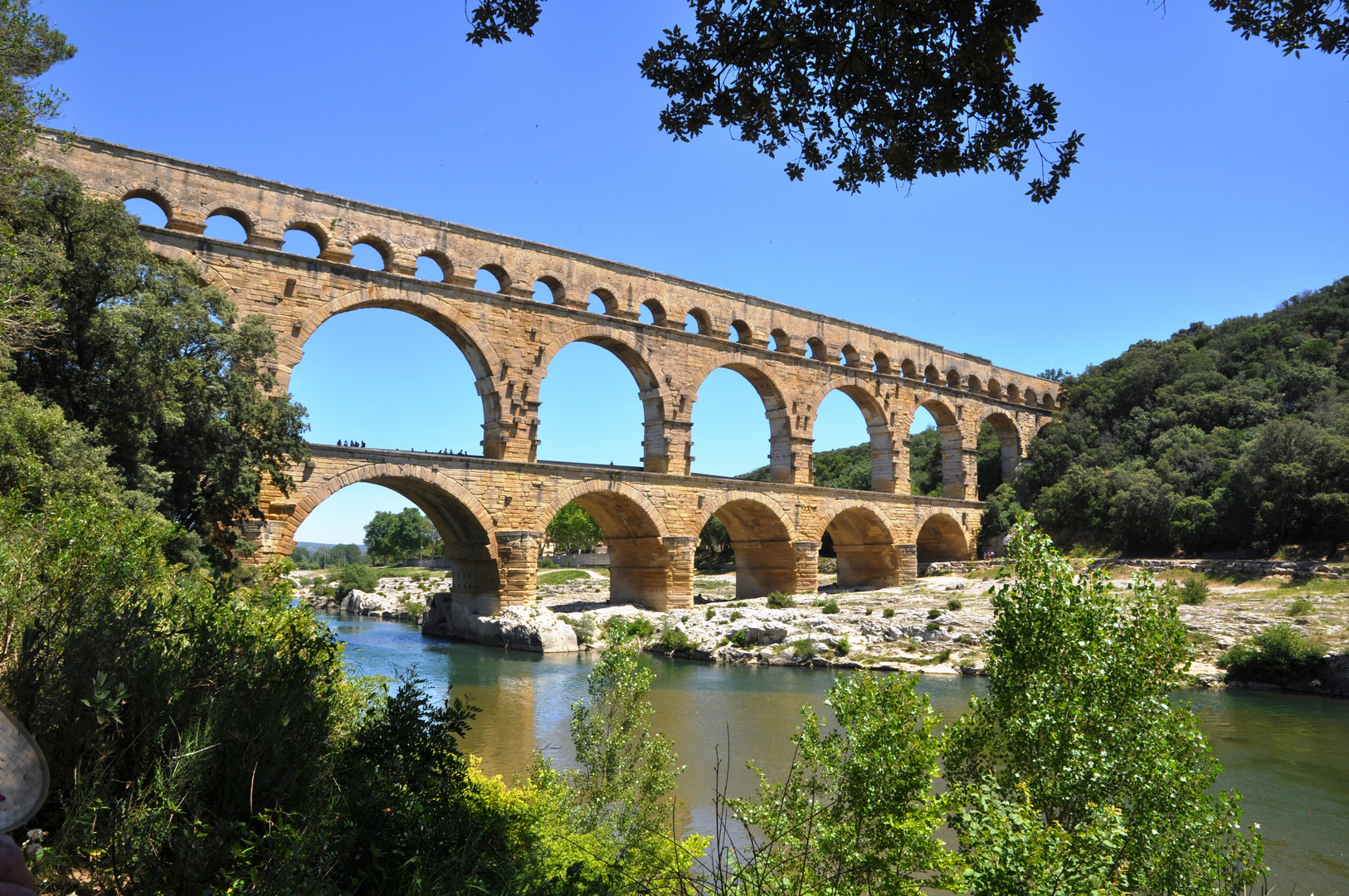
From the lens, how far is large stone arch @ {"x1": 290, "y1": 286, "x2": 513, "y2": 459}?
1848cm

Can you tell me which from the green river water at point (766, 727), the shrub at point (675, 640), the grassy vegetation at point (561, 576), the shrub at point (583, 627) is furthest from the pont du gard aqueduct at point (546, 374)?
the grassy vegetation at point (561, 576)

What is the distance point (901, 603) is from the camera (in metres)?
23.5

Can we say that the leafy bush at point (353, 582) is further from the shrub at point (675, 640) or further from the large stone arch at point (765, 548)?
the shrub at point (675, 640)

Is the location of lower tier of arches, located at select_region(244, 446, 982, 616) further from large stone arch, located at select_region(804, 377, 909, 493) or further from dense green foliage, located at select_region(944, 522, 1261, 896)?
dense green foliage, located at select_region(944, 522, 1261, 896)

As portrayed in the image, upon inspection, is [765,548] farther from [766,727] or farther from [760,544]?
[766,727]

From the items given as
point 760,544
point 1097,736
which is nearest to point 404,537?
point 760,544

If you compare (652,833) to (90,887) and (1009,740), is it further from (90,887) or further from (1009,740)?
(90,887)

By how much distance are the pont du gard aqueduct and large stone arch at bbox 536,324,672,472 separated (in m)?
0.06

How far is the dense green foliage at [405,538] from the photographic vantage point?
62.5 metres

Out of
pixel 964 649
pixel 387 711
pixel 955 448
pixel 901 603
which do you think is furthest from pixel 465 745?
pixel 955 448

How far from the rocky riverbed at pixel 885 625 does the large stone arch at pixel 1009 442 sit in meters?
11.6

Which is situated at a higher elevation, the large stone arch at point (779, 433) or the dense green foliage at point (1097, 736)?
the large stone arch at point (779, 433)

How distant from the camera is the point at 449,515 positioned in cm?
2073

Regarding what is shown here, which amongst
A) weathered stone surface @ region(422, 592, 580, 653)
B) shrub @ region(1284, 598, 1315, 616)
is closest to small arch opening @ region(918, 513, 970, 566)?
shrub @ region(1284, 598, 1315, 616)
